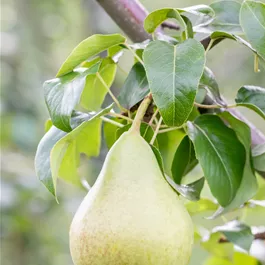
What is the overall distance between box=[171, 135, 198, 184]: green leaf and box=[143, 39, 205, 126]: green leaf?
0.15 metres

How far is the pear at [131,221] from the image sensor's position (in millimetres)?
474

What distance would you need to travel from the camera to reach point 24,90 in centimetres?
246

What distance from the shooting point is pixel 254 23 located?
60 centimetres

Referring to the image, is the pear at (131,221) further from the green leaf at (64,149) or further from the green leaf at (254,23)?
the green leaf at (254,23)

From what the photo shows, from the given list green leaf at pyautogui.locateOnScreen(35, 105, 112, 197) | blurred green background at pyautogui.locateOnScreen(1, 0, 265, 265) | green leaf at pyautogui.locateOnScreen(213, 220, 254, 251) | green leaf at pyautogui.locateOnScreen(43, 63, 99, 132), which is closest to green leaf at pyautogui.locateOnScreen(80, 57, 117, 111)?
green leaf at pyautogui.locateOnScreen(35, 105, 112, 197)

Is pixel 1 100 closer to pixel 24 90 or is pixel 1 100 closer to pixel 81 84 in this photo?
pixel 24 90

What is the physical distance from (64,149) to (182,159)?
0.16 meters

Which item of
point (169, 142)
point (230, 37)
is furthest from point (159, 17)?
point (169, 142)

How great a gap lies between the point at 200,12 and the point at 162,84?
137mm

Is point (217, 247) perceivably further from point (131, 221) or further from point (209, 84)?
point (131, 221)

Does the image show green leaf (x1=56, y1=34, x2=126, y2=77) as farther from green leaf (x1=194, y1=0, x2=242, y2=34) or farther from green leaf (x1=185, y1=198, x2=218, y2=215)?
green leaf (x1=185, y1=198, x2=218, y2=215)

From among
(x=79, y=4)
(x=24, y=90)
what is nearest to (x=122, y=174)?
(x=24, y=90)

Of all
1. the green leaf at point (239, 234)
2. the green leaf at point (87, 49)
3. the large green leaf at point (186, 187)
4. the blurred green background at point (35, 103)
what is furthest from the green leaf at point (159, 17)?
the blurred green background at point (35, 103)

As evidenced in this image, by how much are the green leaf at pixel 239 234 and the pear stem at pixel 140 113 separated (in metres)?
0.27
